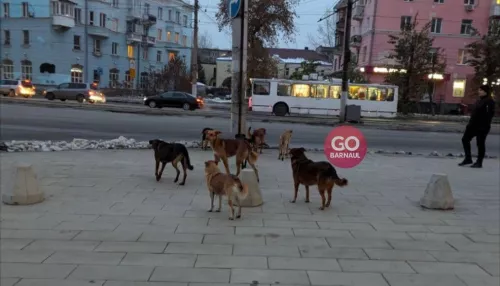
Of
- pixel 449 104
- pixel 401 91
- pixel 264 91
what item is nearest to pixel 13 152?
pixel 264 91

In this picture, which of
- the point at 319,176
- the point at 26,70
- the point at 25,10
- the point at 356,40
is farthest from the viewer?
the point at 26,70

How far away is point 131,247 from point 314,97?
2902 cm

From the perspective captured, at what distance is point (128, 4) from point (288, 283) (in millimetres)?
64819

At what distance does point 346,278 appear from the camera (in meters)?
3.93

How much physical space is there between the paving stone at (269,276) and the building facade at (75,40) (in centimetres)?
4690

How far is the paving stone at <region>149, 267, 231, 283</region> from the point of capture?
150 inches

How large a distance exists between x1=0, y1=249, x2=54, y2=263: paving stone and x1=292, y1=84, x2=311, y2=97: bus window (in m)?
28.8

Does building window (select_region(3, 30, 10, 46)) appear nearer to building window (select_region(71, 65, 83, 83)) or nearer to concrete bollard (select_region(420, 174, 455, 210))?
building window (select_region(71, 65, 83, 83))

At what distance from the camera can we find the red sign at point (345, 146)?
6.55 m

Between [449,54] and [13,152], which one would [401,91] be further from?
[13,152]

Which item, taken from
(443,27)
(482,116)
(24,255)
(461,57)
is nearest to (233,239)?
(24,255)

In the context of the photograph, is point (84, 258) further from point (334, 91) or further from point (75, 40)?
point (75, 40)

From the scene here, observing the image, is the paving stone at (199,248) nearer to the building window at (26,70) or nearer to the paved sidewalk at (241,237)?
the paved sidewalk at (241,237)

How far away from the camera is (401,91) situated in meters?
36.8
